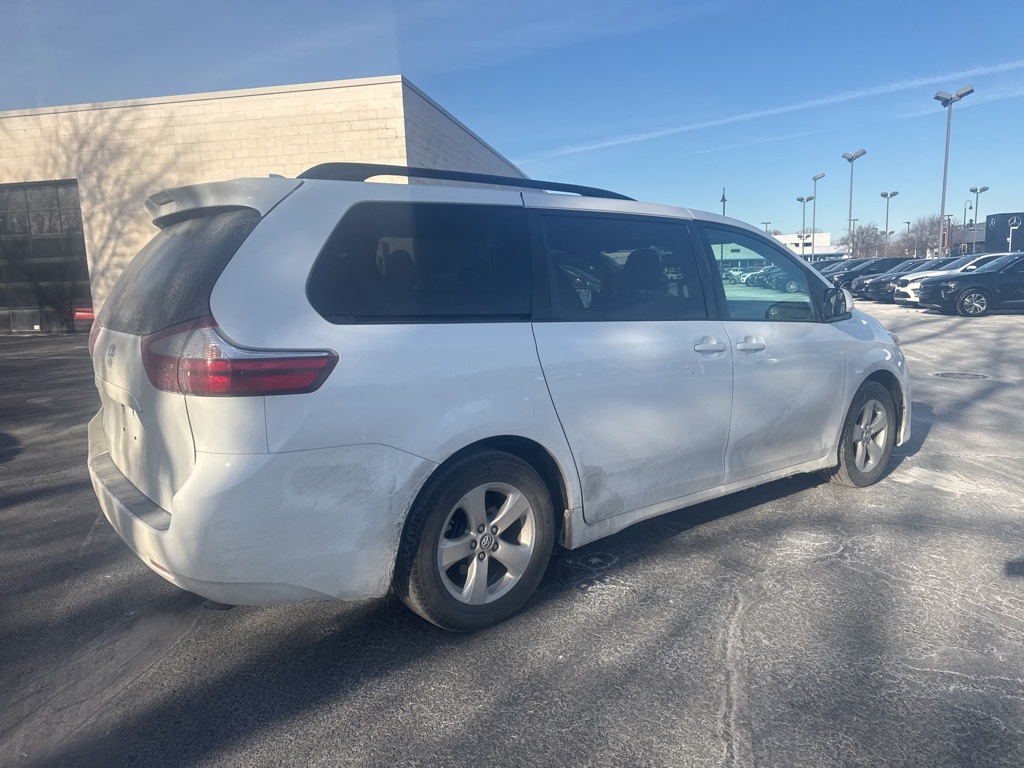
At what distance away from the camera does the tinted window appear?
351 centimetres

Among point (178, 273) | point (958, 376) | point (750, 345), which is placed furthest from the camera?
point (958, 376)

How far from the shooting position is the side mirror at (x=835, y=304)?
477 centimetres

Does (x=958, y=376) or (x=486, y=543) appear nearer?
(x=486, y=543)

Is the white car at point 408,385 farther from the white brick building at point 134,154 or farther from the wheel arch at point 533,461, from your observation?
the white brick building at point 134,154

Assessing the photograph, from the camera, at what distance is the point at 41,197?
731 inches

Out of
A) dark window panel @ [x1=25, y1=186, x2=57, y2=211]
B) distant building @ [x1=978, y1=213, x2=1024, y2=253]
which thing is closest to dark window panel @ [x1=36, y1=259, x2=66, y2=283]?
dark window panel @ [x1=25, y1=186, x2=57, y2=211]

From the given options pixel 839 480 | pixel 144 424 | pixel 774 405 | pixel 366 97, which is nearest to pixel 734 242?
pixel 774 405

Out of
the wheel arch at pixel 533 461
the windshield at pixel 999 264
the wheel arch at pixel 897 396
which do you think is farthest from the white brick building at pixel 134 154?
the windshield at pixel 999 264

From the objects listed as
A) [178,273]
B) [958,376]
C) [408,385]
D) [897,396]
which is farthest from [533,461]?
[958,376]

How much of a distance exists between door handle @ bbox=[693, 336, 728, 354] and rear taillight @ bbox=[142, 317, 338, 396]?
199 cm

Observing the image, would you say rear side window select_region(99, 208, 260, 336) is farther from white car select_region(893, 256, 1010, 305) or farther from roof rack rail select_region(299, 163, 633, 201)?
white car select_region(893, 256, 1010, 305)

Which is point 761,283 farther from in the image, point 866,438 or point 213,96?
point 213,96

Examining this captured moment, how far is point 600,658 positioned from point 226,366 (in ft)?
5.92

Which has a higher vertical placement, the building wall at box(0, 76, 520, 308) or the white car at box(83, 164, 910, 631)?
the building wall at box(0, 76, 520, 308)
